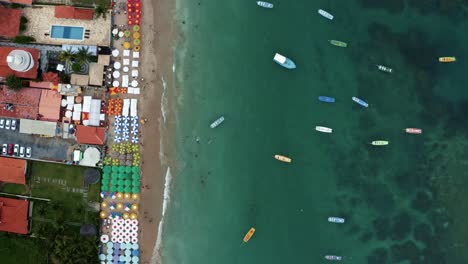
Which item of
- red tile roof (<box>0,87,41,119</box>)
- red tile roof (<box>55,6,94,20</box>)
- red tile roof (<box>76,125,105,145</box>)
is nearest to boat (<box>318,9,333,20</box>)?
red tile roof (<box>55,6,94,20</box>)

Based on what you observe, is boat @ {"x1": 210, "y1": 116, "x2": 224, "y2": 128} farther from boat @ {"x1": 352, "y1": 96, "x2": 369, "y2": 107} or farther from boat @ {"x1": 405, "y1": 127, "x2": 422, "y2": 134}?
boat @ {"x1": 405, "y1": 127, "x2": 422, "y2": 134}

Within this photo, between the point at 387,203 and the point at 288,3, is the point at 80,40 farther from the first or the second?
the point at 387,203

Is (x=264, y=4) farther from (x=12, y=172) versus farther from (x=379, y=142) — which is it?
(x=12, y=172)

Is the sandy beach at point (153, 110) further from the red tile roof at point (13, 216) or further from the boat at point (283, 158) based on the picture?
the red tile roof at point (13, 216)

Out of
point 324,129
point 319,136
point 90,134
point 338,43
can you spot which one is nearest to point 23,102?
point 90,134

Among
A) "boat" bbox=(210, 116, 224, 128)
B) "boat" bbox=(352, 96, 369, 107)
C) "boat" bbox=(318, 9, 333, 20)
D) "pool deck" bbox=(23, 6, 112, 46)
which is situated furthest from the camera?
"pool deck" bbox=(23, 6, 112, 46)

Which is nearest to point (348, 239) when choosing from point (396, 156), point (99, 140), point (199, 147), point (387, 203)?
point (387, 203)
